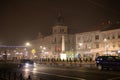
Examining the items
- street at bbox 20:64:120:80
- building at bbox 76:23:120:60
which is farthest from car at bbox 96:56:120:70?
building at bbox 76:23:120:60

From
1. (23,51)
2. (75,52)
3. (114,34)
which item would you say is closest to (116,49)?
(114,34)

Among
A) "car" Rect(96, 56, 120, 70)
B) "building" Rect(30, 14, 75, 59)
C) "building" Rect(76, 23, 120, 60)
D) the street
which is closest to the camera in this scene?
the street

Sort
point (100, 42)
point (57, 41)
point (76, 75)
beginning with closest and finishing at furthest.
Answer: point (76, 75) → point (100, 42) → point (57, 41)

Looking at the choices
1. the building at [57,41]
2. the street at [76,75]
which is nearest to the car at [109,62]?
the street at [76,75]

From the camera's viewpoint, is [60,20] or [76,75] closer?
[76,75]

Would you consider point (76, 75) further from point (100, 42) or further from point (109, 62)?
point (100, 42)

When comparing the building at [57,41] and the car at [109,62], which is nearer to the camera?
the car at [109,62]

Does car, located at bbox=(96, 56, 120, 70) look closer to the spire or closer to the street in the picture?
the street

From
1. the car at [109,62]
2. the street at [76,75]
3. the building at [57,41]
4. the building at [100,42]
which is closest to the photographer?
the street at [76,75]

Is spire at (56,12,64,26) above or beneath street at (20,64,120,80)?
above

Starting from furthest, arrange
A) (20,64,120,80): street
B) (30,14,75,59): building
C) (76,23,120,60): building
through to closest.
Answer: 1. (30,14,75,59): building
2. (76,23,120,60): building
3. (20,64,120,80): street

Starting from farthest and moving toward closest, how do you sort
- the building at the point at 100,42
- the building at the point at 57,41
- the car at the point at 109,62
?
the building at the point at 57,41
the building at the point at 100,42
the car at the point at 109,62

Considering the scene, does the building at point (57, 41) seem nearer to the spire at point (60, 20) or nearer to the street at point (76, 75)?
the spire at point (60, 20)

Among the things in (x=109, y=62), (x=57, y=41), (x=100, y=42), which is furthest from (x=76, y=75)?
(x=57, y=41)
